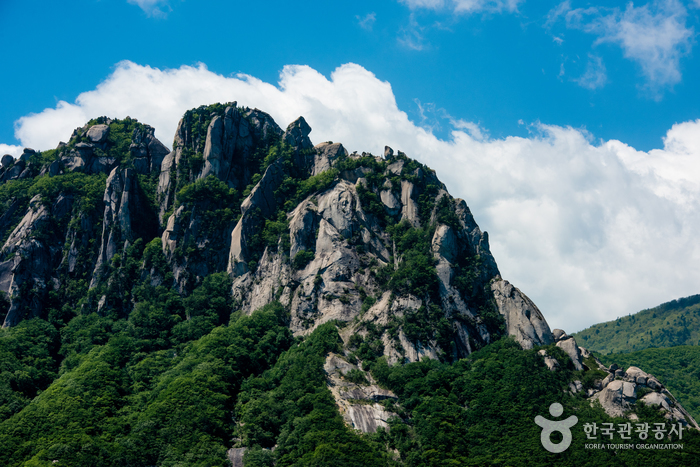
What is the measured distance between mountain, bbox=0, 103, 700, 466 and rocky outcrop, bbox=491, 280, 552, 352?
0.40 m

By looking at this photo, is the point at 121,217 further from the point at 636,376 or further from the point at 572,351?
the point at 636,376

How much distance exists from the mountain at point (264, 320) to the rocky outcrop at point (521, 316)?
398 mm

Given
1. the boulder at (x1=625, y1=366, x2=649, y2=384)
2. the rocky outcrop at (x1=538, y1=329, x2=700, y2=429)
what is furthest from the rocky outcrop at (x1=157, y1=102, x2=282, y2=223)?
the boulder at (x1=625, y1=366, x2=649, y2=384)

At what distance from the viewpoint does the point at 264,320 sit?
369ft

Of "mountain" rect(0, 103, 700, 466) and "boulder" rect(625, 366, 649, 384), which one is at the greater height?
"mountain" rect(0, 103, 700, 466)

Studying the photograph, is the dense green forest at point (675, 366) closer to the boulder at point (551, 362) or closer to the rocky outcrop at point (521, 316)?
the rocky outcrop at point (521, 316)

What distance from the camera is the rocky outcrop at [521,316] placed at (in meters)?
110

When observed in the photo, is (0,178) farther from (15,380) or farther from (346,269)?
(346,269)

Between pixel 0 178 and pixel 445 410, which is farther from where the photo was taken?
pixel 0 178

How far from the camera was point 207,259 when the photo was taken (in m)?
131

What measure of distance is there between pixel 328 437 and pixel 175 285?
60.8 meters

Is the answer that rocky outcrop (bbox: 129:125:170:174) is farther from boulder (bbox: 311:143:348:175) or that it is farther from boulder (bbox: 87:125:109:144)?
boulder (bbox: 311:143:348:175)

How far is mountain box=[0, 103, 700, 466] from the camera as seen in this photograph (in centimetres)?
8369

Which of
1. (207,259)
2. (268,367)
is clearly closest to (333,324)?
(268,367)
